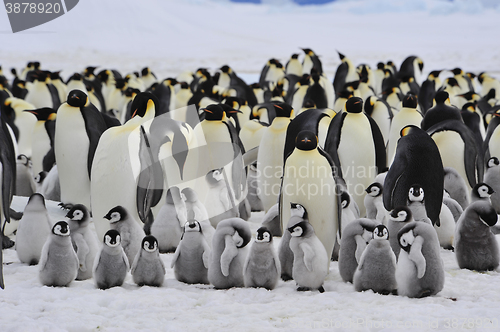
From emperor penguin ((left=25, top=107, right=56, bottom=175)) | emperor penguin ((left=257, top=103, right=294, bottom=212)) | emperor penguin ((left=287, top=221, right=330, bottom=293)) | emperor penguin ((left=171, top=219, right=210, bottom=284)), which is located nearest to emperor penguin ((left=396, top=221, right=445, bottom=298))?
emperor penguin ((left=287, top=221, right=330, bottom=293))

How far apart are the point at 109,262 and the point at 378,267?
5.23 ft

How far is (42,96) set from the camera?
11.0m

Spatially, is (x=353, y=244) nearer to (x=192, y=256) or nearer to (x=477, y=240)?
(x=477, y=240)

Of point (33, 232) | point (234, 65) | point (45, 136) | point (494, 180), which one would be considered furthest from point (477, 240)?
point (234, 65)

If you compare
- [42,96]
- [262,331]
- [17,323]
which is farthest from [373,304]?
[42,96]

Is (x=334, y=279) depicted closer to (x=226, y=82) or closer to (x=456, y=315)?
(x=456, y=315)

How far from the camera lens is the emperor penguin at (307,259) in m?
3.27

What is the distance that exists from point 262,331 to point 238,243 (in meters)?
0.81

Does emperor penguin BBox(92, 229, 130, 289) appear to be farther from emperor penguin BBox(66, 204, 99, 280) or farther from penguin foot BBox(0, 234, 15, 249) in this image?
penguin foot BBox(0, 234, 15, 249)

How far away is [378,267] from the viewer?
3.17m

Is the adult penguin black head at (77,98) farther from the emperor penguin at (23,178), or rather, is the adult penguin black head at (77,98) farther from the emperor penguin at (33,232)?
the emperor penguin at (33,232)

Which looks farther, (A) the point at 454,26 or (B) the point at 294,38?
(A) the point at 454,26

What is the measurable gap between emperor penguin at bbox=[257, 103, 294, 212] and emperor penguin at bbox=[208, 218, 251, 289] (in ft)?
6.42

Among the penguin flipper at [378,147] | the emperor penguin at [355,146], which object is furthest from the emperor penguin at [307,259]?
the penguin flipper at [378,147]
